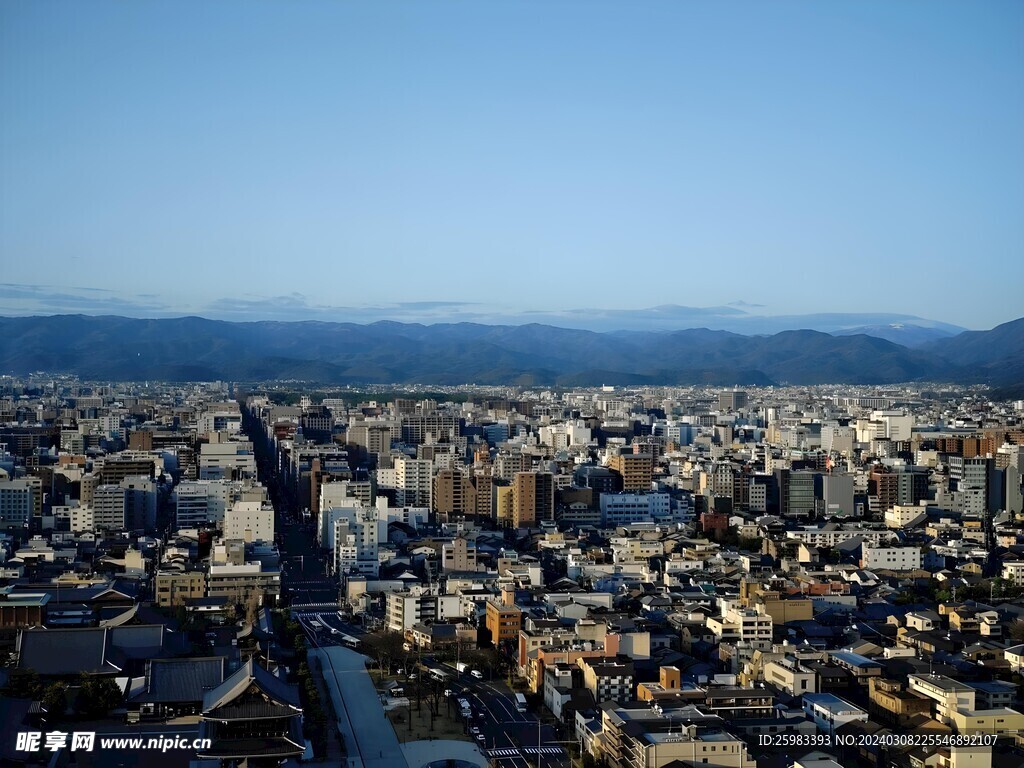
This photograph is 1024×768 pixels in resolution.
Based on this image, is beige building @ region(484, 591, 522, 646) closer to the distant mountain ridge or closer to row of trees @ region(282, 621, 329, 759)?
row of trees @ region(282, 621, 329, 759)

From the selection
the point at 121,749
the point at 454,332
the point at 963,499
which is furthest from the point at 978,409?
the point at 454,332

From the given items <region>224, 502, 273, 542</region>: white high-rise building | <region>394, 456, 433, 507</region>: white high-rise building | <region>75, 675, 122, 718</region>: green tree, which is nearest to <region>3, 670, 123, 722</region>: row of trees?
<region>75, 675, 122, 718</region>: green tree

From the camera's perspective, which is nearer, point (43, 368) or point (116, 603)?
point (116, 603)

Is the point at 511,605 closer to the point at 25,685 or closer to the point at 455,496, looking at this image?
the point at 25,685

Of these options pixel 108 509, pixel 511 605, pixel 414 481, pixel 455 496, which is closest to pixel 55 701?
pixel 511 605

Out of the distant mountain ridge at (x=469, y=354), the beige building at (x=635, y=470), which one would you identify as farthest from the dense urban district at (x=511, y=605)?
the distant mountain ridge at (x=469, y=354)

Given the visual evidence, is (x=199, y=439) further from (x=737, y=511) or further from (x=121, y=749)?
(x=121, y=749)
